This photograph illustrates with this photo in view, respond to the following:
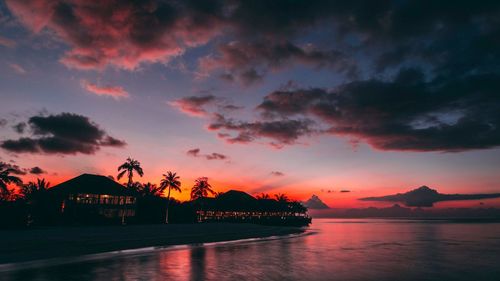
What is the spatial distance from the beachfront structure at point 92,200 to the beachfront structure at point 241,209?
88.2 feet

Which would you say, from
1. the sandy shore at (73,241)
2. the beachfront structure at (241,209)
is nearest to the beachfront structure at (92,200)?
the sandy shore at (73,241)

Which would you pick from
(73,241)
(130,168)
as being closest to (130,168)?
(130,168)

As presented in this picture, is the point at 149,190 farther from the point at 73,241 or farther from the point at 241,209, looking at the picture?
the point at 73,241

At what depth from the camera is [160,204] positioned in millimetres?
72938

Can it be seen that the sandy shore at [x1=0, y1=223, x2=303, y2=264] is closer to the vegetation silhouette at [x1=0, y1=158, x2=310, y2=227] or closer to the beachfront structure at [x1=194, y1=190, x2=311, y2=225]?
the vegetation silhouette at [x1=0, y1=158, x2=310, y2=227]

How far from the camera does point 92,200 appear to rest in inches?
2420

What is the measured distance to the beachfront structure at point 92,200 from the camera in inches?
2299

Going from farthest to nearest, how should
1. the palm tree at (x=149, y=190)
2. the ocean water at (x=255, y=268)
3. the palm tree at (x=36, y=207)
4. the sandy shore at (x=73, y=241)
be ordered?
the palm tree at (x=149, y=190)
the palm tree at (x=36, y=207)
the sandy shore at (x=73, y=241)
the ocean water at (x=255, y=268)

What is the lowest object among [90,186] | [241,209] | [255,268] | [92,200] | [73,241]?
[255,268]

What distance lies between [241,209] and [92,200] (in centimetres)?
4813

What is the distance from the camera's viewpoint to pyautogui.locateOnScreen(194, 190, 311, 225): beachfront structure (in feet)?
311

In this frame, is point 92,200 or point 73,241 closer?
point 73,241

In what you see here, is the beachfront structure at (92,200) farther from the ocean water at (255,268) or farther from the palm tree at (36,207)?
the ocean water at (255,268)

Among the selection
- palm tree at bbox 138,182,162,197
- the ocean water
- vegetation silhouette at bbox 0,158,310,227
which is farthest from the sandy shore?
palm tree at bbox 138,182,162,197
